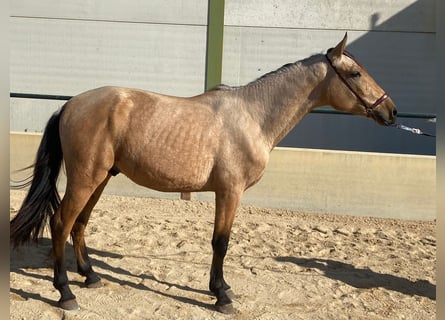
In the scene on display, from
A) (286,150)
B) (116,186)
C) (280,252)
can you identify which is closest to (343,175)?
(286,150)

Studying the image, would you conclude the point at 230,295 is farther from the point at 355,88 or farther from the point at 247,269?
the point at 355,88

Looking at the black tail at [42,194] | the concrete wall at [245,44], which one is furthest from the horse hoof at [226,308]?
the concrete wall at [245,44]

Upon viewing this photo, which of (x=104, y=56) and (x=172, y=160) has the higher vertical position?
(x=104, y=56)

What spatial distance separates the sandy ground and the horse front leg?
0.34 feet

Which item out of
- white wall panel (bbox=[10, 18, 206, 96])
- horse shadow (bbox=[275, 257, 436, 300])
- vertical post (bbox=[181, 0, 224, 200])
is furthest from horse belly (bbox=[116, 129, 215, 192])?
white wall panel (bbox=[10, 18, 206, 96])

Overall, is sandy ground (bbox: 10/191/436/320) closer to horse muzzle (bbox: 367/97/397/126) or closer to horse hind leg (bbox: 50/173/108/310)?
horse hind leg (bbox: 50/173/108/310)

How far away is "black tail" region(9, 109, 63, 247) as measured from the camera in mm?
3678

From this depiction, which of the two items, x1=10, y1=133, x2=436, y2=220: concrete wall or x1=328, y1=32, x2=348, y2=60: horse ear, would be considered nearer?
x1=328, y1=32, x2=348, y2=60: horse ear

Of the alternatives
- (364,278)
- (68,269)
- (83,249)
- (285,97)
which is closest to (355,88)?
(285,97)

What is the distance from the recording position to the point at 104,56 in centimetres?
957

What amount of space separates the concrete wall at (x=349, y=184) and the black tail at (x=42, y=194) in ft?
10.6

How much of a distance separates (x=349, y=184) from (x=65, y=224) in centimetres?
426

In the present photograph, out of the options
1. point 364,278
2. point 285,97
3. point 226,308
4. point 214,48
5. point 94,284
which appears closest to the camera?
point 226,308

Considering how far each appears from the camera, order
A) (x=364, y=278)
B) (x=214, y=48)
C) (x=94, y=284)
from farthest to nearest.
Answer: (x=214, y=48) → (x=364, y=278) → (x=94, y=284)
